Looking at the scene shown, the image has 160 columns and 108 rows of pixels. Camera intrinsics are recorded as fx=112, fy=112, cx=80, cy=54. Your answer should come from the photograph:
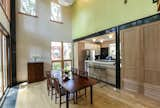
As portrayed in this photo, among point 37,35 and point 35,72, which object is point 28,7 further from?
point 35,72

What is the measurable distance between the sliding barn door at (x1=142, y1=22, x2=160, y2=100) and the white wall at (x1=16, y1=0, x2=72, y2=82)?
16.0 feet

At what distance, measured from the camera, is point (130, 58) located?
3963 millimetres

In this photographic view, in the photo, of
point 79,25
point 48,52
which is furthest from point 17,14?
point 79,25

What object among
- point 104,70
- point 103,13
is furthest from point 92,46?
point 103,13

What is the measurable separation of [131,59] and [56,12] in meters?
5.30

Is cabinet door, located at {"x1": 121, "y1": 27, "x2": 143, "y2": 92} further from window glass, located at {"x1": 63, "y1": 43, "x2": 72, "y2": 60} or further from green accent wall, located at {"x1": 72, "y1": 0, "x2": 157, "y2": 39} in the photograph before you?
window glass, located at {"x1": 63, "y1": 43, "x2": 72, "y2": 60}

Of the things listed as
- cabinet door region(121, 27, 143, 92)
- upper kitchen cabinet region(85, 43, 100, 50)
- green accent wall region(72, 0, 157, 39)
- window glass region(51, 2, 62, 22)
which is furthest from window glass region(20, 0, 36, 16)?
cabinet door region(121, 27, 143, 92)

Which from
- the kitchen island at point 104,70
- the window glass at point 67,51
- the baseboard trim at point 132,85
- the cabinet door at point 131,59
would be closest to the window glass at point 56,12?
the window glass at point 67,51

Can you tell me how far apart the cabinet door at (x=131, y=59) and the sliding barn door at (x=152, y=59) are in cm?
20

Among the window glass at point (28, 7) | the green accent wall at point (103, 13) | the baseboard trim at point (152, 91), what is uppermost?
the window glass at point (28, 7)

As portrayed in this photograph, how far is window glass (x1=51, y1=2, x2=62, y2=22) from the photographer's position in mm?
6844

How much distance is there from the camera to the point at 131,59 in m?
3.93

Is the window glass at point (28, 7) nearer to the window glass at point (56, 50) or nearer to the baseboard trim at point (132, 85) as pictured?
the window glass at point (56, 50)

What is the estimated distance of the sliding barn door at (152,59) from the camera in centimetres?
320
